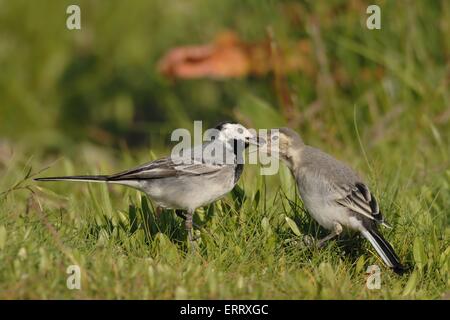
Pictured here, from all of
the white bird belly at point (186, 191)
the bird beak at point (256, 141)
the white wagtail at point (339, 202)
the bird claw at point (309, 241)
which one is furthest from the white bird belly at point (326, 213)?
the bird beak at point (256, 141)

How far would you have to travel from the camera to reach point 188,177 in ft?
20.5

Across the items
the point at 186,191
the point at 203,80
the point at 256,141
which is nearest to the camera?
the point at 186,191

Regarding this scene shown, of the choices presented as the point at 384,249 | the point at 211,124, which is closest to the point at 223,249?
the point at 384,249

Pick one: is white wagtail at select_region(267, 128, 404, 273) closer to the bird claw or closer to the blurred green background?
the bird claw

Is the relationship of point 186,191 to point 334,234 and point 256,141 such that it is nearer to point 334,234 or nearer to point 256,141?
point 256,141

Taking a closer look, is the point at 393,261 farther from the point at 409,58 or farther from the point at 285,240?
the point at 409,58

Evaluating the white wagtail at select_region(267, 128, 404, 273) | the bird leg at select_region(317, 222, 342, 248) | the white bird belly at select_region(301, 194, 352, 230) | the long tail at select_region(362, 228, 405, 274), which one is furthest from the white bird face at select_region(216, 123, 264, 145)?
the long tail at select_region(362, 228, 405, 274)

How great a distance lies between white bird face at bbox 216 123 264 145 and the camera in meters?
6.51

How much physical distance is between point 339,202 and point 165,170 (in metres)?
1.30

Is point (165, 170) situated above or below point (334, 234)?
above
